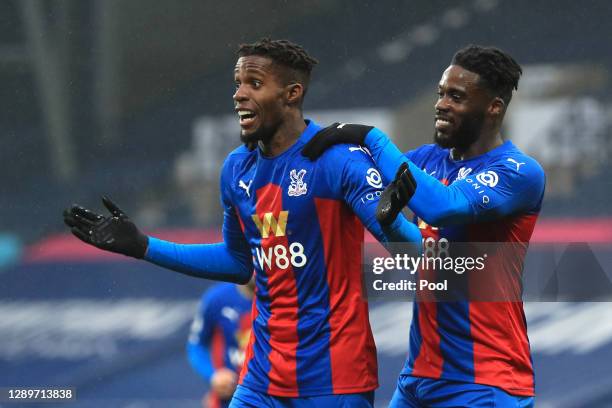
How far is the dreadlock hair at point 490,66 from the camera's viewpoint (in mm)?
3219

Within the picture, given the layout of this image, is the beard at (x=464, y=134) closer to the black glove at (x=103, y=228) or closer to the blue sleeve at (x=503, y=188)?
the blue sleeve at (x=503, y=188)

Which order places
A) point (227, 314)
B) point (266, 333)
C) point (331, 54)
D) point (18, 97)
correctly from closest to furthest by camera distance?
point (266, 333) → point (227, 314) → point (331, 54) → point (18, 97)

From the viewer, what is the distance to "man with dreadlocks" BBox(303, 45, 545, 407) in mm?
3100

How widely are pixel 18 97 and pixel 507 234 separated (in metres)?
6.04

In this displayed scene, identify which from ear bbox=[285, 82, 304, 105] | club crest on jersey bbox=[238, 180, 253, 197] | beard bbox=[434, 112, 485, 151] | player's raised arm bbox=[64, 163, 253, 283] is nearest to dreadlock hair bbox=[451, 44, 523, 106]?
beard bbox=[434, 112, 485, 151]

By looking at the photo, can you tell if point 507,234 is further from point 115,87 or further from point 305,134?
point 115,87

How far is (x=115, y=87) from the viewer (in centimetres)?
866

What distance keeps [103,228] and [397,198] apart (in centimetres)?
94

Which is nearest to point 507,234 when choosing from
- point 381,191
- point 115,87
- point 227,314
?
point 381,191

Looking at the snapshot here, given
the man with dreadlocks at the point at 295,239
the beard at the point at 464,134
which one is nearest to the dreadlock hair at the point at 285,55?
the man with dreadlocks at the point at 295,239

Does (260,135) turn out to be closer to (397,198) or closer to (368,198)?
(368,198)

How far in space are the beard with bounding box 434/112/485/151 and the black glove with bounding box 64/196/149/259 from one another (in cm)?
99

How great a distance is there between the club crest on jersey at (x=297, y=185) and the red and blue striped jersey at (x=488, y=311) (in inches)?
16.2

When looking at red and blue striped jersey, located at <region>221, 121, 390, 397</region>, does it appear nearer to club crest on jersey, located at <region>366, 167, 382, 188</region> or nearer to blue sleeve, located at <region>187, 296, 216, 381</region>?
club crest on jersey, located at <region>366, 167, 382, 188</region>
